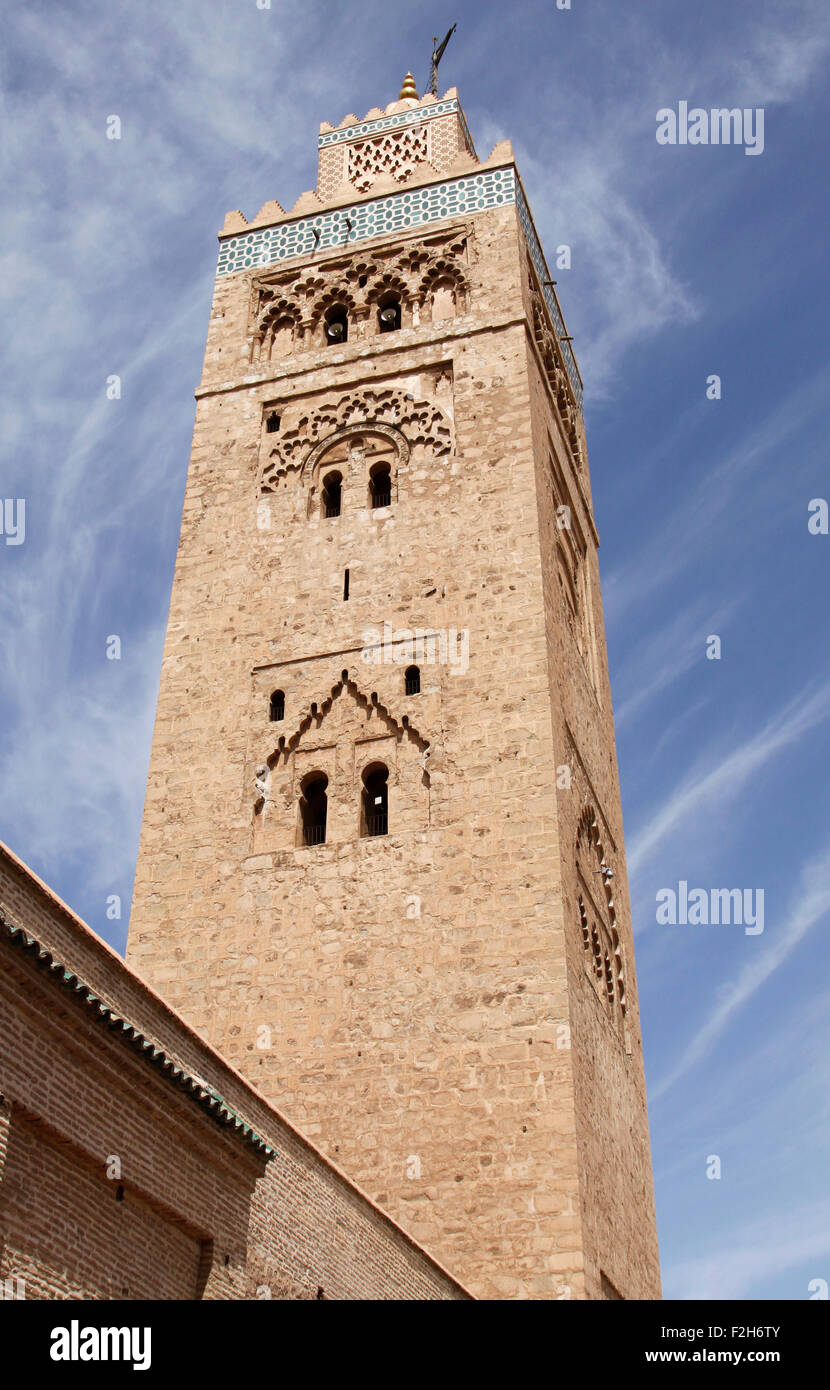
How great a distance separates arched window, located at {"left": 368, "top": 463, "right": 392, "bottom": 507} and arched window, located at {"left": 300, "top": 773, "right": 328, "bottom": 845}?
353 centimetres

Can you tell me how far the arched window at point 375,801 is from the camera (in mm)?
13062

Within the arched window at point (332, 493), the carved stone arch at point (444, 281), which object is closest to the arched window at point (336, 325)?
the carved stone arch at point (444, 281)

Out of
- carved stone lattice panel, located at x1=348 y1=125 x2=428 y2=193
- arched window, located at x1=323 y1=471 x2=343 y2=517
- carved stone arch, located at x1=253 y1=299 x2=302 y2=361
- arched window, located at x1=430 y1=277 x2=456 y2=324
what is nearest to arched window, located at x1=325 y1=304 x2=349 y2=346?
carved stone arch, located at x1=253 y1=299 x2=302 y2=361

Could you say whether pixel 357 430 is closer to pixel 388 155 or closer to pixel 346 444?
pixel 346 444

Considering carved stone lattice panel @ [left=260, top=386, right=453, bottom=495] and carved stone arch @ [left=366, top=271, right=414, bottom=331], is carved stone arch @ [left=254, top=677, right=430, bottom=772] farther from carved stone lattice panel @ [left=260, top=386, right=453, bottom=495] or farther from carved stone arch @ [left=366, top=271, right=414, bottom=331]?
carved stone arch @ [left=366, top=271, right=414, bottom=331]

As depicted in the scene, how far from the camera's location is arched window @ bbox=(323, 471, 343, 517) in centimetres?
1553

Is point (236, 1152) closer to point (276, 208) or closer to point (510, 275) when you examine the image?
point (510, 275)

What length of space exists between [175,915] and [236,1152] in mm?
5487

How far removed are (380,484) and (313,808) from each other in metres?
4.10

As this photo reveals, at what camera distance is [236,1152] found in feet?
24.9

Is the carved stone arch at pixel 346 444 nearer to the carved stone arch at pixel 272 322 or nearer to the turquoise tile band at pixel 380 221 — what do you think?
the carved stone arch at pixel 272 322

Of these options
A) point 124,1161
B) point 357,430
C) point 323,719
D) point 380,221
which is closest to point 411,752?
point 323,719

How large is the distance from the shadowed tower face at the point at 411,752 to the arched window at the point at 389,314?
0.12 ft

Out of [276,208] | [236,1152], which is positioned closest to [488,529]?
[276,208]
